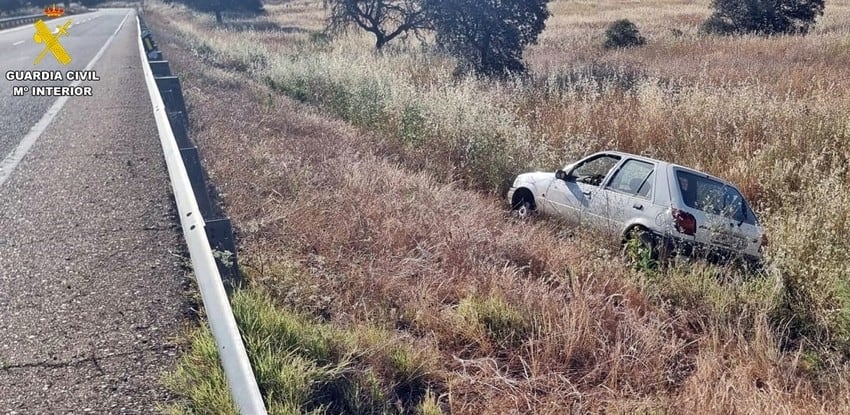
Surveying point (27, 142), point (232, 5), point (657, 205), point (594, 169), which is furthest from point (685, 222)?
point (232, 5)

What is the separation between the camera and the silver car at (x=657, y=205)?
233 inches

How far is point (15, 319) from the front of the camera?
116 inches

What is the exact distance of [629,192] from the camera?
6.80 m

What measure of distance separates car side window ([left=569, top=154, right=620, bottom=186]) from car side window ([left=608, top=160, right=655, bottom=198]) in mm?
263

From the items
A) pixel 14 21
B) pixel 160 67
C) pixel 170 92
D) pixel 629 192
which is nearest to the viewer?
pixel 170 92

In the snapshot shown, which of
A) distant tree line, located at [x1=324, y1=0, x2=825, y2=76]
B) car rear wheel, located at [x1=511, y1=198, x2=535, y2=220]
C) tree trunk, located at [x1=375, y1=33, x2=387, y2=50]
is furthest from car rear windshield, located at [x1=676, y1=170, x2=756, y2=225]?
tree trunk, located at [x1=375, y1=33, x2=387, y2=50]

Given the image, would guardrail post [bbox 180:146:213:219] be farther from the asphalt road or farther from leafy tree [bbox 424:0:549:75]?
leafy tree [bbox 424:0:549:75]

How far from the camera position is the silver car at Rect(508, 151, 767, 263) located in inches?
233

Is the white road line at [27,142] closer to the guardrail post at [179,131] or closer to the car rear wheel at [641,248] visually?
the guardrail post at [179,131]

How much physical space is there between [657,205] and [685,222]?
0.34 meters

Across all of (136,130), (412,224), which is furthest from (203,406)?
(136,130)

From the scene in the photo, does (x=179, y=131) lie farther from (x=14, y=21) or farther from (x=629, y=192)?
(x=14, y=21)

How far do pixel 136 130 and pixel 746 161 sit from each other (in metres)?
7.42

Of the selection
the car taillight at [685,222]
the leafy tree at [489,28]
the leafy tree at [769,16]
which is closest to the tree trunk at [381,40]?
the leafy tree at [489,28]
